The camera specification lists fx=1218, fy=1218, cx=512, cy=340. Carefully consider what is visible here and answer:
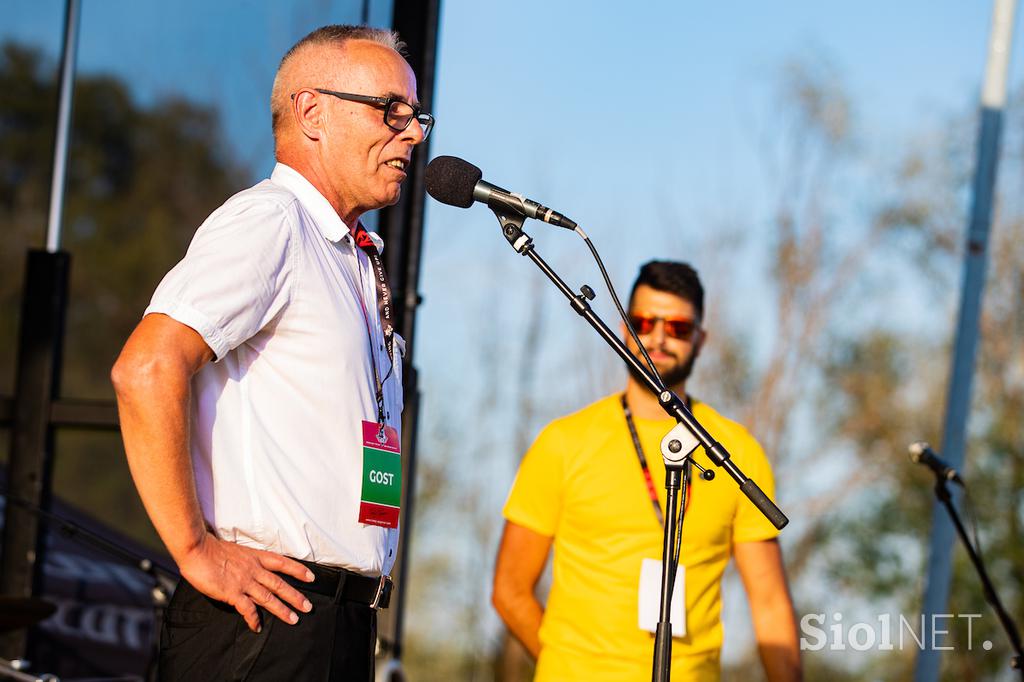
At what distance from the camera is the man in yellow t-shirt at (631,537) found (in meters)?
3.25

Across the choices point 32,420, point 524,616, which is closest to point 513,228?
point 524,616

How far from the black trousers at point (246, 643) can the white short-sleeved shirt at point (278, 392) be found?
113 mm

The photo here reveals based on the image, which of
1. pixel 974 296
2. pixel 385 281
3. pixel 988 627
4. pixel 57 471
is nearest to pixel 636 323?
pixel 385 281

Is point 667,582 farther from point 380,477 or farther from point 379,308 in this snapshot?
point 379,308

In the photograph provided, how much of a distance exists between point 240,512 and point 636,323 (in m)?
1.87

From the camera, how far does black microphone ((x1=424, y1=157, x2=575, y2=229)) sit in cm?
234

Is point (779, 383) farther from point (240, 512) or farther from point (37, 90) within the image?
point (240, 512)

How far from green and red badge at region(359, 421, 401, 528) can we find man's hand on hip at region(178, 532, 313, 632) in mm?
174

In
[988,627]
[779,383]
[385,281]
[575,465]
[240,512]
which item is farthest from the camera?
[779,383]

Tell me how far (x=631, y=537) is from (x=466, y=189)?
133cm

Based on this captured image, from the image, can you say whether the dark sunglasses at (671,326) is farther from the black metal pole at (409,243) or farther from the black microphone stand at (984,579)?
the black microphone stand at (984,579)

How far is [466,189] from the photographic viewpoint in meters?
2.39

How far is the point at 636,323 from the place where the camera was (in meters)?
3.73

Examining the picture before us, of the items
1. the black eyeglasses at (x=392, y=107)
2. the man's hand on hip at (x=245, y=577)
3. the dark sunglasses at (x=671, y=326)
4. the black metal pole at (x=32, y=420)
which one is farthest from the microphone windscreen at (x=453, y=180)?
the black metal pole at (x=32, y=420)
